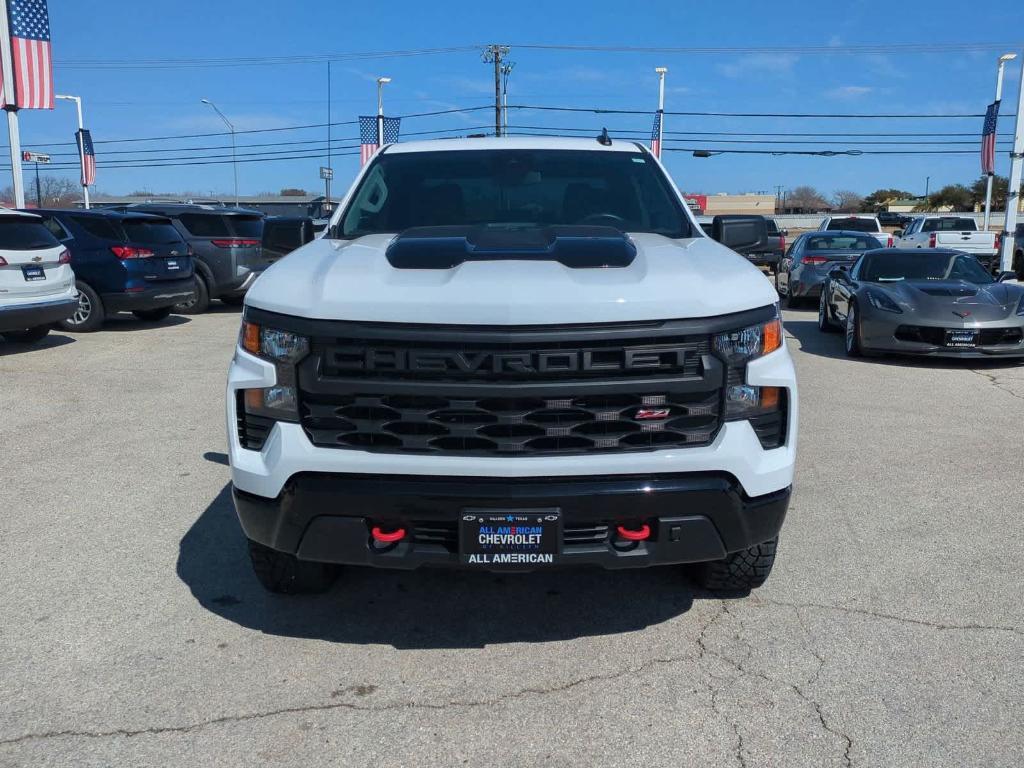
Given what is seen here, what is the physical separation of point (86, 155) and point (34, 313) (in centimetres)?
2819

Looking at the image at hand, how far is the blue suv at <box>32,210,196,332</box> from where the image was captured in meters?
12.2

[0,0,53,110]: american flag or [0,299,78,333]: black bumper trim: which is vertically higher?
[0,0,53,110]: american flag

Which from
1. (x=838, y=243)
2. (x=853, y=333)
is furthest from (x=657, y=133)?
(x=853, y=333)

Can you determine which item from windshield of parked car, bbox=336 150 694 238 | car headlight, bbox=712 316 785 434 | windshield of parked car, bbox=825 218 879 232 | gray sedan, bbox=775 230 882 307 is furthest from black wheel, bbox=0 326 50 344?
windshield of parked car, bbox=825 218 879 232

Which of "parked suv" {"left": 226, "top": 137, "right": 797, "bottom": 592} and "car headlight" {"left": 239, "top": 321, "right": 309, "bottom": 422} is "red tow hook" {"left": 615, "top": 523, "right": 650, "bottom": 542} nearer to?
"parked suv" {"left": 226, "top": 137, "right": 797, "bottom": 592}

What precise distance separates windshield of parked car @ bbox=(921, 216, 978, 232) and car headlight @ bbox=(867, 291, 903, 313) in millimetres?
17297

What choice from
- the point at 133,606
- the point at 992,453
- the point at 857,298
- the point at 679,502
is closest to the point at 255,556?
the point at 133,606

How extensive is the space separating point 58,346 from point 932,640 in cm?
1073

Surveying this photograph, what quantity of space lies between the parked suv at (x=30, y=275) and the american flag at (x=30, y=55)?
779 centimetres

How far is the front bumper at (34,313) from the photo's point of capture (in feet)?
32.0

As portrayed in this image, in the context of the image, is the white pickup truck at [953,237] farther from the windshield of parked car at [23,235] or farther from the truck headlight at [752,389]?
the truck headlight at [752,389]

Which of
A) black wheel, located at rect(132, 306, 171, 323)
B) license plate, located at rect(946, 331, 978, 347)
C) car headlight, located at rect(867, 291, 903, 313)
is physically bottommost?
black wheel, located at rect(132, 306, 171, 323)

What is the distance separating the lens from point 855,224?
90.3 ft

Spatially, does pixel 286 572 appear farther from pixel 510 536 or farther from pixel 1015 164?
pixel 1015 164
